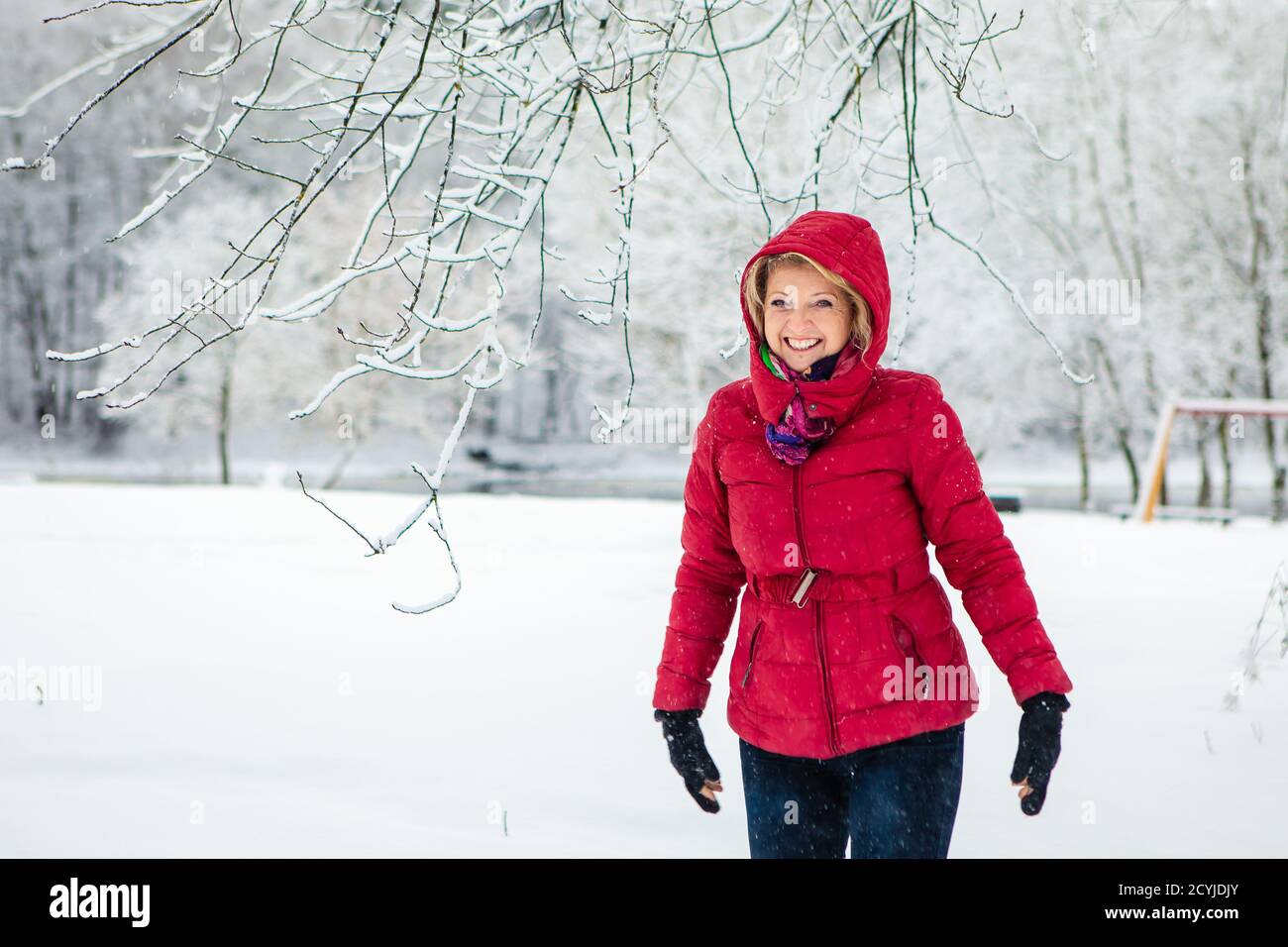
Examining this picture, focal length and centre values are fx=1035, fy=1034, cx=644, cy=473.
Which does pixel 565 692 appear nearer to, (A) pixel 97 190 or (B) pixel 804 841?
(B) pixel 804 841

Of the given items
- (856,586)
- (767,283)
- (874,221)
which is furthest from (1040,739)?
(874,221)

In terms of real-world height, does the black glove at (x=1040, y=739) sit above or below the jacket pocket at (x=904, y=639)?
below

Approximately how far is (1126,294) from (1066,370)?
56.3 feet

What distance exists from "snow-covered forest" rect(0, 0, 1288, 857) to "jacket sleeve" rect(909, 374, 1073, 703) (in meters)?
0.66

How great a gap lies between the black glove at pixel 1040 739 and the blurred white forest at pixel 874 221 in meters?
1.13

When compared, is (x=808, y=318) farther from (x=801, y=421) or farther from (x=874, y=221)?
(x=874, y=221)

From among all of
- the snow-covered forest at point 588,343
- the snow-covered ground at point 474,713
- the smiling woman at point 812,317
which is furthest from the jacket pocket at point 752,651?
the snow-covered ground at point 474,713

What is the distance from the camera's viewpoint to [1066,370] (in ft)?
8.38

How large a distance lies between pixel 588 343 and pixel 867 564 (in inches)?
833

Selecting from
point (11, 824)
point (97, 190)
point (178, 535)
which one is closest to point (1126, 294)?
point (178, 535)

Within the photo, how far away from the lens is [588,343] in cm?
2283

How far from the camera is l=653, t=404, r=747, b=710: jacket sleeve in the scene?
2.20 metres

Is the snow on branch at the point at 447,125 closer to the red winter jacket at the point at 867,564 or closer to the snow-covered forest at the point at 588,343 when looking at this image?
the snow-covered forest at the point at 588,343

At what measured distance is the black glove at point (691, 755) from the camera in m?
2.17
